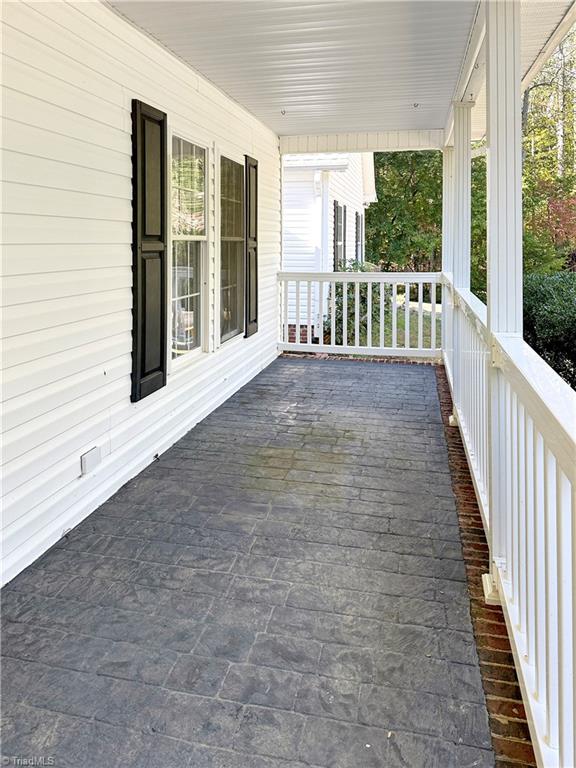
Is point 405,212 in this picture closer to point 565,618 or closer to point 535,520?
point 535,520

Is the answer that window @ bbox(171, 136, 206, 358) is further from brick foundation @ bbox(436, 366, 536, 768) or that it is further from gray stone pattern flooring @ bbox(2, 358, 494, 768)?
brick foundation @ bbox(436, 366, 536, 768)

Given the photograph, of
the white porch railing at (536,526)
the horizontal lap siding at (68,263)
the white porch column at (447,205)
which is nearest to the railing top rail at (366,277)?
the white porch column at (447,205)

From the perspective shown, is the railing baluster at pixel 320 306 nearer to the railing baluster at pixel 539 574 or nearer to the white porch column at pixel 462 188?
the white porch column at pixel 462 188

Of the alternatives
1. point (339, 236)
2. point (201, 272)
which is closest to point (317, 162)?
point (339, 236)

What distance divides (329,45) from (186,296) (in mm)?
2171

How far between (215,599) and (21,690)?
805 millimetres

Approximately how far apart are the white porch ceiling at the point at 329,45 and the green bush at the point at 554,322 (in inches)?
83.1

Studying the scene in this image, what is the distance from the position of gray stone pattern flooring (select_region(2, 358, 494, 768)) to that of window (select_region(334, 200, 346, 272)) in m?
7.76

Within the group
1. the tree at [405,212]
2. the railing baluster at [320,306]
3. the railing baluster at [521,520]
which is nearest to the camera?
the railing baluster at [521,520]

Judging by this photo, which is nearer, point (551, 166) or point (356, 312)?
point (551, 166)

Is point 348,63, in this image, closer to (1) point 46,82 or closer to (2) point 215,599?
(1) point 46,82

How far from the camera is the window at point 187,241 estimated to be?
466cm

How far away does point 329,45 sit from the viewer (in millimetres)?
4195

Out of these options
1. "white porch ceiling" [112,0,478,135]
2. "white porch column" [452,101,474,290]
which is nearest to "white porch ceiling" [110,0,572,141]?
"white porch ceiling" [112,0,478,135]
